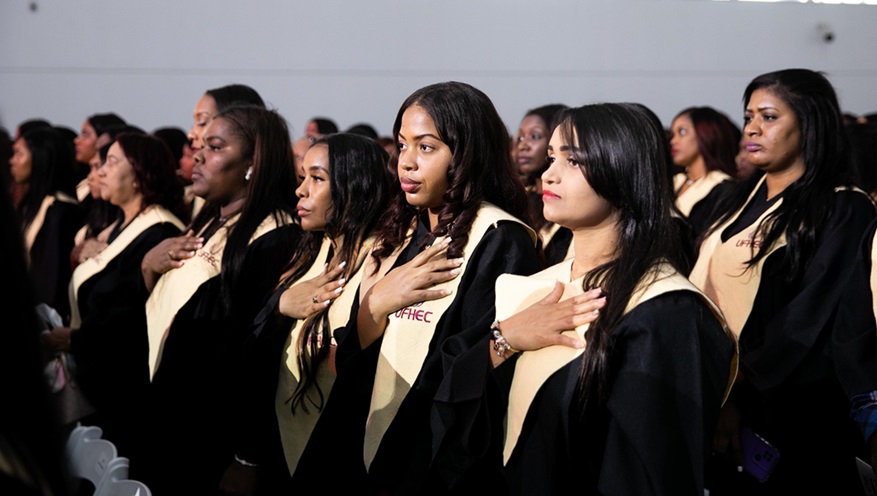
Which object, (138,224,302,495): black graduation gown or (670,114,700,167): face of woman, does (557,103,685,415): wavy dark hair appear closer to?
(138,224,302,495): black graduation gown

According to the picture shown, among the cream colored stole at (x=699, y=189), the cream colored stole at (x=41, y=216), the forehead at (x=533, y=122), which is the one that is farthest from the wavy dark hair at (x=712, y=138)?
the cream colored stole at (x=41, y=216)

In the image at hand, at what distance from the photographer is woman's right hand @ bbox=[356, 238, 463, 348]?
2598 mm

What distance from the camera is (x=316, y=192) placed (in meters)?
3.17

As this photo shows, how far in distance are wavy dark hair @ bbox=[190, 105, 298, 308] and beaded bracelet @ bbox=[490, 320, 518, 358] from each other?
4.92 feet

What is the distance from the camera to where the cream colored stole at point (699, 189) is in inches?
202

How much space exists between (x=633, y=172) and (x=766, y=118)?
1.52 m

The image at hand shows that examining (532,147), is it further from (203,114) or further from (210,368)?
(210,368)

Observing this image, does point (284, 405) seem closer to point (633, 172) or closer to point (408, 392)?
point (408, 392)

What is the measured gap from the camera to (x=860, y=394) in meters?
2.85

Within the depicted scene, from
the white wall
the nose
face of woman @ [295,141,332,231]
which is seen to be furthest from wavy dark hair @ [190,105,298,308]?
the white wall

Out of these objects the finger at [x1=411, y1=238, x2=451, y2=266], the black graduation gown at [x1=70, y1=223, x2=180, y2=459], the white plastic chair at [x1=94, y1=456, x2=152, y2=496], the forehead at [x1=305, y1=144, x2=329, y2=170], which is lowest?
the black graduation gown at [x1=70, y1=223, x2=180, y2=459]

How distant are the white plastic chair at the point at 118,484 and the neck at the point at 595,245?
4.02 ft

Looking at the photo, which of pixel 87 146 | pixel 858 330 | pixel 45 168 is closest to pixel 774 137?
pixel 858 330

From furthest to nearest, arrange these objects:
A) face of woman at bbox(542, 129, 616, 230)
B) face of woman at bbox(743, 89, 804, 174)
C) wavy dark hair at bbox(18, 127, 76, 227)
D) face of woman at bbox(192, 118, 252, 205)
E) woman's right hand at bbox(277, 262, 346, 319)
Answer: wavy dark hair at bbox(18, 127, 76, 227) < face of woman at bbox(192, 118, 252, 205) < face of woman at bbox(743, 89, 804, 174) < woman's right hand at bbox(277, 262, 346, 319) < face of woman at bbox(542, 129, 616, 230)
